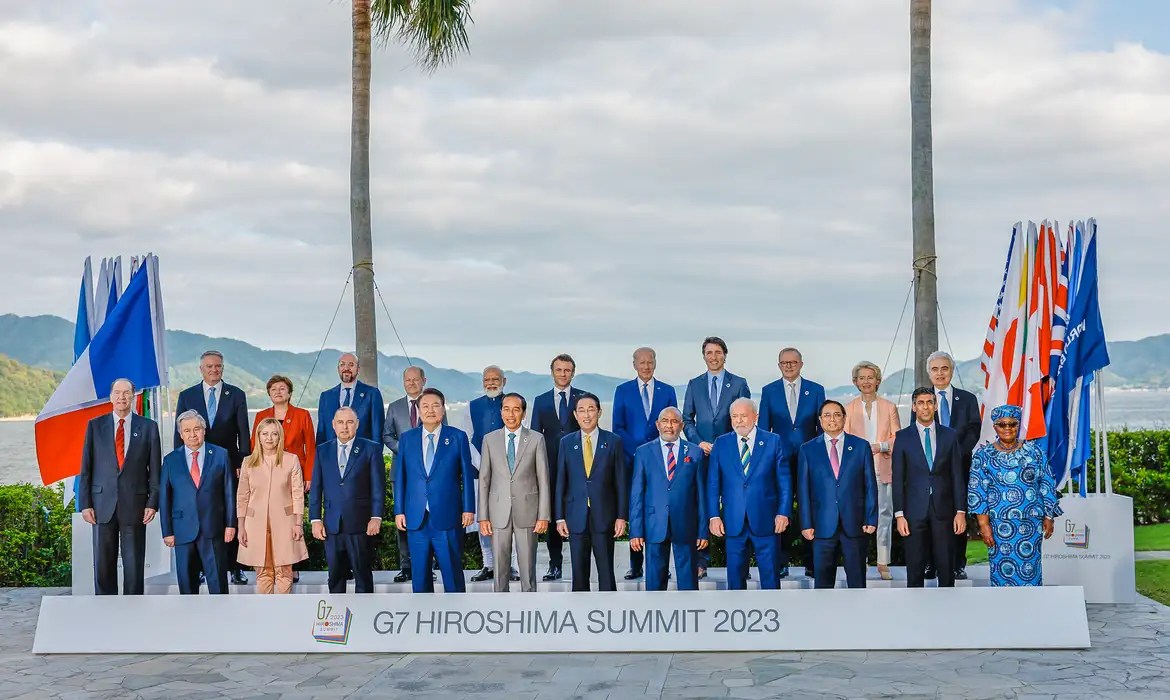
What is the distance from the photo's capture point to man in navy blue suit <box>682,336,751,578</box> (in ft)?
29.5

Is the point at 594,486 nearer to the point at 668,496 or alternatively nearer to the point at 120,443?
the point at 668,496

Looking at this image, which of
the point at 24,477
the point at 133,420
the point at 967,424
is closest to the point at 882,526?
the point at 967,424

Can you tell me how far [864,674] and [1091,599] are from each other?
3217 mm

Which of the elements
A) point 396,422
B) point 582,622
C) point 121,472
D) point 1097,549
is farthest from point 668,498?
point 121,472

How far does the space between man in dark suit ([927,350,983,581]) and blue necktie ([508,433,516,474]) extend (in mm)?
3270

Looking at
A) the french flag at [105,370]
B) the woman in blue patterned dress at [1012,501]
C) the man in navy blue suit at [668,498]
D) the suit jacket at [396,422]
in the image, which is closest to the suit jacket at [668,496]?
the man in navy blue suit at [668,498]

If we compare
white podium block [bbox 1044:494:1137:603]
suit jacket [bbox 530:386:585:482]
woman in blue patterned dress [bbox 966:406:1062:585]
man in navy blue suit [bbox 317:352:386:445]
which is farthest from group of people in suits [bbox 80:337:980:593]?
white podium block [bbox 1044:494:1137:603]

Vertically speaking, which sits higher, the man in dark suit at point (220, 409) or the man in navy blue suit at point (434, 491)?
the man in dark suit at point (220, 409)

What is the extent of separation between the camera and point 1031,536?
7.95 metres

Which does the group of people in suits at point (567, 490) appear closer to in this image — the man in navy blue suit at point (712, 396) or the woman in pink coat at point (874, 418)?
the woman in pink coat at point (874, 418)

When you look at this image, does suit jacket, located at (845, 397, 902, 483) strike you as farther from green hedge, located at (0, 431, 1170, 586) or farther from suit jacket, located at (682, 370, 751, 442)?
green hedge, located at (0, 431, 1170, 586)

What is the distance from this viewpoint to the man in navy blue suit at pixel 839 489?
7.93 meters

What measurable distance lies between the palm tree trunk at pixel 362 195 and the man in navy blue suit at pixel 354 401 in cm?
328

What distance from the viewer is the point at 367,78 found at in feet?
43.3
